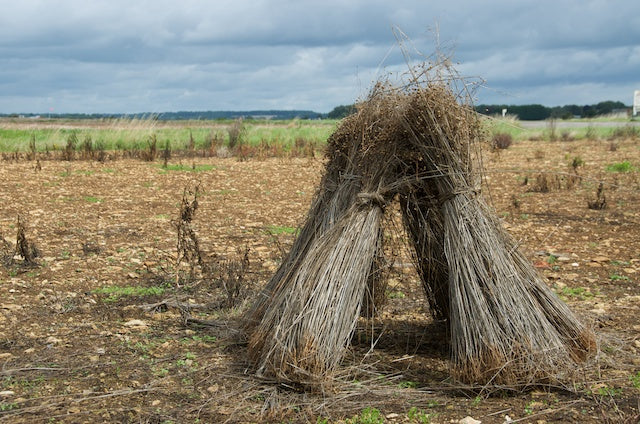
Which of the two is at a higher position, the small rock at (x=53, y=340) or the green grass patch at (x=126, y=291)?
the green grass patch at (x=126, y=291)

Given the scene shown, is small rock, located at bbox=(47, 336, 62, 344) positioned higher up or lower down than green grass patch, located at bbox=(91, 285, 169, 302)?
lower down

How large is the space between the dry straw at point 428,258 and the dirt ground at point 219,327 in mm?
171

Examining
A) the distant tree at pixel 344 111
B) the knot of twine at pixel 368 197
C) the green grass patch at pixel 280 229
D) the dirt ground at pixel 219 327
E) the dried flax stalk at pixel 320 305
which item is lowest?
the dirt ground at pixel 219 327

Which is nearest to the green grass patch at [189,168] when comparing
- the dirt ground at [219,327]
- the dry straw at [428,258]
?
the dirt ground at [219,327]

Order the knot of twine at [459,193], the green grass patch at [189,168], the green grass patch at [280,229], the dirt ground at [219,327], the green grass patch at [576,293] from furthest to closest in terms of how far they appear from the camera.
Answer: the green grass patch at [189,168], the green grass patch at [280,229], the green grass patch at [576,293], the knot of twine at [459,193], the dirt ground at [219,327]

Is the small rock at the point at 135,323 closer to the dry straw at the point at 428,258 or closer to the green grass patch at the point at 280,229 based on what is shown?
the dry straw at the point at 428,258

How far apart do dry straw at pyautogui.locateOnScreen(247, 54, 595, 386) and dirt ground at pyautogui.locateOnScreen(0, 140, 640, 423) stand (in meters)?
0.17

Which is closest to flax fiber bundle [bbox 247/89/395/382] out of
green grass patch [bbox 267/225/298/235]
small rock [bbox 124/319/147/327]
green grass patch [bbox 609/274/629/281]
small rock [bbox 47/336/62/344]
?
small rock [bbox 124/319/147/327]

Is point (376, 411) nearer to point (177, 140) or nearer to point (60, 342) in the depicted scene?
point (60, 342)

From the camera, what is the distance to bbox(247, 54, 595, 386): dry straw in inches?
Answer: 158

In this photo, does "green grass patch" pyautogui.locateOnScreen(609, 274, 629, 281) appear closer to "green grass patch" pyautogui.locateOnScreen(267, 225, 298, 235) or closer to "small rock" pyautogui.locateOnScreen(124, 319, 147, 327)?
"green grass patch" pyautogui.locateOnScreen(267, 225, 298, 235)

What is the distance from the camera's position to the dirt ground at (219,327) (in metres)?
3.88

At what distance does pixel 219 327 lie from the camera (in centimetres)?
516

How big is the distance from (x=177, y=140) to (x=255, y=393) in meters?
21.6
